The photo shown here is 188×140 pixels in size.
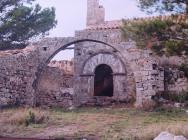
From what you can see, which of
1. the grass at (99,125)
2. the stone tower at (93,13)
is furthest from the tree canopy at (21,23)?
the grass at (99,125)

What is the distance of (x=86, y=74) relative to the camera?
1964 cm

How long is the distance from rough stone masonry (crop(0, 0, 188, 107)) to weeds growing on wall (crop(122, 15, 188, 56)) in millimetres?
2941

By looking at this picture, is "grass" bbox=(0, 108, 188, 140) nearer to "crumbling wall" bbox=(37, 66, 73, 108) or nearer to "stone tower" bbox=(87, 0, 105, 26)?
"crumbling wall" bbox=(37, 66, 73, 108)

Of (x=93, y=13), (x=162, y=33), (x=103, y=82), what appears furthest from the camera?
(x=93, y=13)

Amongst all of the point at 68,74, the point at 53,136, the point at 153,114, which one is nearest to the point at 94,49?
the point at 68,74

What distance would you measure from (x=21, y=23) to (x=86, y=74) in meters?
5.69

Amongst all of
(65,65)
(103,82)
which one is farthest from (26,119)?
(65,65)

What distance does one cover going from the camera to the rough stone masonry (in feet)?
54.3

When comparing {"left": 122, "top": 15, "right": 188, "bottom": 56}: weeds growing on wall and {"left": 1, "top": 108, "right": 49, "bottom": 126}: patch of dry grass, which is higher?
{"left": 122, "top": 15, "right": 188, "bottom": 56}: weeds growing on wall

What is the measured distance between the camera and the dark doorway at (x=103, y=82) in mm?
20312

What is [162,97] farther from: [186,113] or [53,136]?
[53,136]

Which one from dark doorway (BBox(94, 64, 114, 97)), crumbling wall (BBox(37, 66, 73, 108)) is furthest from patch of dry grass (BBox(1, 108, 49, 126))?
dark doorway (BBox(94, 64, 114, 97))

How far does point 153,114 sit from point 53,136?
4.97 metres

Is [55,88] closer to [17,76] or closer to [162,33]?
[17,76]
